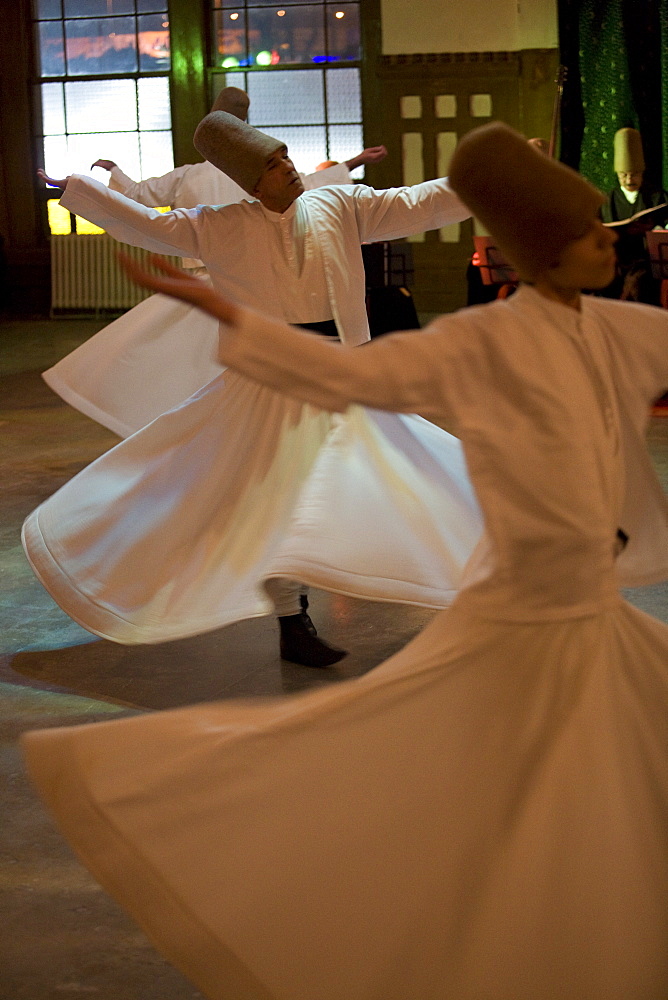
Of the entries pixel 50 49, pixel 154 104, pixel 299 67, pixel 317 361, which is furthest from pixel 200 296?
pixel 50 49

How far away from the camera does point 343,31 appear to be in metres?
11.4

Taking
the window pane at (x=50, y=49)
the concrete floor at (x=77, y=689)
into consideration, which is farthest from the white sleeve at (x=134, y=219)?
the window pane at (x=50, y=49)

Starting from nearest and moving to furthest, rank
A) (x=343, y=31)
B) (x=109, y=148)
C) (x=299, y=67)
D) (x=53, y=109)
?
(x=343, y=31) < (x=299, y=67) < (x=109, y=148) < (x=53, y=109)

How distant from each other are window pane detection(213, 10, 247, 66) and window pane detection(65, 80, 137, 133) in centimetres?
95

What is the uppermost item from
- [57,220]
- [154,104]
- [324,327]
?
[154,104]

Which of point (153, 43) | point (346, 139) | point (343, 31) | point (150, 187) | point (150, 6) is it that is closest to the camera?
point (150, 187)

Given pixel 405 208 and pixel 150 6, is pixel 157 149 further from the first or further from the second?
pixel 405 208

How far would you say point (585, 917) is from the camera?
1.57 metres

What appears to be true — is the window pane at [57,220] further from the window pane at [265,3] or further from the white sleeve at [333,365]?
the white sleeve at [333,365]

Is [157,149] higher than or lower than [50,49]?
lower

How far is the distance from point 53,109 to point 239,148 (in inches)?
386

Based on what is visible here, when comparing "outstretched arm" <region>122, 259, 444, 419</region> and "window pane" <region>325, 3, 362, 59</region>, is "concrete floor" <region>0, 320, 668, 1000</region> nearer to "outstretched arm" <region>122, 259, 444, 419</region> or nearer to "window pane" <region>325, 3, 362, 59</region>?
"outstretched arm" <region>122, 259, 444, 419</region>

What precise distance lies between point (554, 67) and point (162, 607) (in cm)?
904

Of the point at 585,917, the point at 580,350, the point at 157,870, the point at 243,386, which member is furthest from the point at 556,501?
the point at 243,386
